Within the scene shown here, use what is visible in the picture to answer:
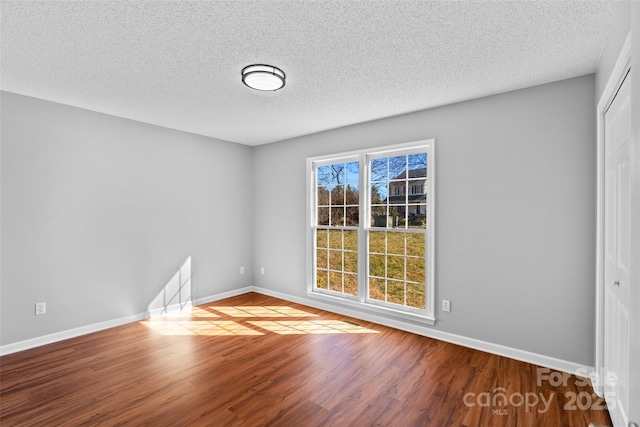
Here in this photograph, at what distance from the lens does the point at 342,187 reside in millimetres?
4633

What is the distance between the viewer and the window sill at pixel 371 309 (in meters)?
3.71

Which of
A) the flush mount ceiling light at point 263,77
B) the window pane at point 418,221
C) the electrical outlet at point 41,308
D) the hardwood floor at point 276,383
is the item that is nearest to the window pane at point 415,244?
the window pane at point 418,221

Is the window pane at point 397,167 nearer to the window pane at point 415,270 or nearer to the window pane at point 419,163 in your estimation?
the window pane at point 419,163

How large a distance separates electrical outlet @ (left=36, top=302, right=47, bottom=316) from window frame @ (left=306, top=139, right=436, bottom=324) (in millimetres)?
3166

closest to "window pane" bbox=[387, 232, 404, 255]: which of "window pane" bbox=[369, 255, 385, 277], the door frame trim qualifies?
"window pane" bbox=[369, 255, 385, 277]

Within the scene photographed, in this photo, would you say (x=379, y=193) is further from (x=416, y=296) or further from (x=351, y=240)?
(x=416, y=296)

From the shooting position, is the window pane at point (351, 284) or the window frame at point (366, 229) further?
the window pane at point (351, 284)

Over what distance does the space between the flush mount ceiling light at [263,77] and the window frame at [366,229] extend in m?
1.75

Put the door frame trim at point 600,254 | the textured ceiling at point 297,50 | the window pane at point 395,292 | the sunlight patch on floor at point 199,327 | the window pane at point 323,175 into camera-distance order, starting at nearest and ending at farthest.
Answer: the textured ceiling at point 297,50, the door frame trim at point 600,254, the sunlight patch on floor at point 199,327, the window pane at point 395,292, the window pane at point 323,175

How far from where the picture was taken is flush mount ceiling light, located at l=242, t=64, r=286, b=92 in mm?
2646

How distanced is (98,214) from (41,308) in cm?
115

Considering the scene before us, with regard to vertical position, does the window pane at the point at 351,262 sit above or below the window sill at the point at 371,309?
above

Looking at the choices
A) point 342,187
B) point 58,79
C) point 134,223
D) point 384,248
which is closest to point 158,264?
point 134,223

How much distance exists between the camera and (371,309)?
416 cm
